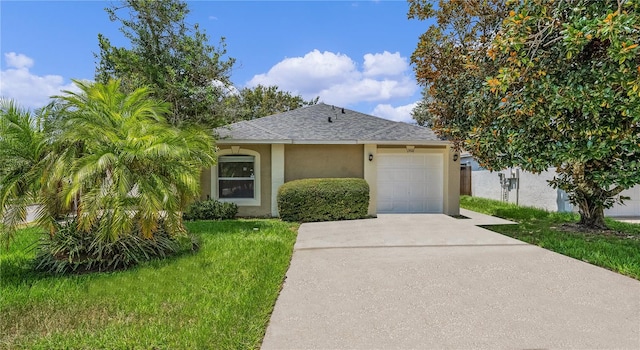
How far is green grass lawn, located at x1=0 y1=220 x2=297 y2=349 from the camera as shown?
3150 mm

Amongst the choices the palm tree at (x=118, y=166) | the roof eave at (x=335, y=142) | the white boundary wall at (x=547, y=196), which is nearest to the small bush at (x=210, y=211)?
the roof eave at (x=335, y=142)

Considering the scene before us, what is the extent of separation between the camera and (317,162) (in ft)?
38.8

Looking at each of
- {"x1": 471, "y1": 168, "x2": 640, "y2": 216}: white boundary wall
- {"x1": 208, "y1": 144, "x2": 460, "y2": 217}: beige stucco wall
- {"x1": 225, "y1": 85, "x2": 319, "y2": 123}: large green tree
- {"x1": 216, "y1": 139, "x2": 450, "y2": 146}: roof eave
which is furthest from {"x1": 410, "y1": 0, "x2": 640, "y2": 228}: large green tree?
{"x1": 225, "y1": 85, "x2": 319, "y2": 123}: large green tree

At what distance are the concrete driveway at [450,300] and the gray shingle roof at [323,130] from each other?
5267mm

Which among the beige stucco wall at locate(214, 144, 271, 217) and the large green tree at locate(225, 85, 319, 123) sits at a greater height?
the large green tree at locate(225, 85, 319, 123)

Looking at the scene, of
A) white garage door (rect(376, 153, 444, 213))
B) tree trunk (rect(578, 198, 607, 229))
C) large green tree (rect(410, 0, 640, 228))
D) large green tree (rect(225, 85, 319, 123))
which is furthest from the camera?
large green tree (rect(225, 85, 319, 123))

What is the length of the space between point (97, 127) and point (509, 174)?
15.4m

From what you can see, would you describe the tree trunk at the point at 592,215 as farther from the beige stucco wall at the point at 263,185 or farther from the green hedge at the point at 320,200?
the beige stucco wall at the point at 263,185

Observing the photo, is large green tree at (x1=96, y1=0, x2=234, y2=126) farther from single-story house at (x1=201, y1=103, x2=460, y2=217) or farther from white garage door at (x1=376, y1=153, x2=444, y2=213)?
white garage door at (x1=376, y1=153, x2=444, y2=213)

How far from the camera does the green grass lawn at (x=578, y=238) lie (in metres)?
5.67

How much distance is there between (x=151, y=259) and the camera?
5.95 meters

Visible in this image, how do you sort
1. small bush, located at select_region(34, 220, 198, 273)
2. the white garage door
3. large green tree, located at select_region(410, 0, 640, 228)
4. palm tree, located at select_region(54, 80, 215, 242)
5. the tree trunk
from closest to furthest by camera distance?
palm tree, located at select_region(54, 80, 215, 242)
small bush, located at select_region(34, 220, 198, 273)
large green tree, located at select_region(410, 0, 640, 228)
the tree trunk
the white garage door

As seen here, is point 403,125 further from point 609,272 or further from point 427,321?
point 427,321

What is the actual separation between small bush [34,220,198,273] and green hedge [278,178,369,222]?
16.6 feet
